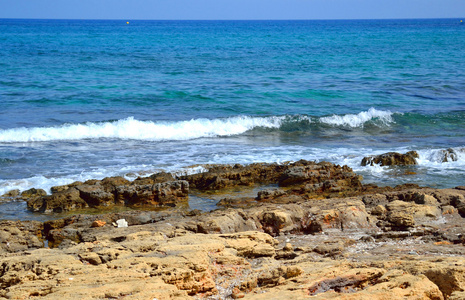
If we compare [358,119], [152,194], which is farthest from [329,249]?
[358,119]

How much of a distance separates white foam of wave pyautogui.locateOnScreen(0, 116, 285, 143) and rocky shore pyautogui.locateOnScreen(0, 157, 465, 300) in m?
6.31

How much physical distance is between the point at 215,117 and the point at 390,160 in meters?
8.94

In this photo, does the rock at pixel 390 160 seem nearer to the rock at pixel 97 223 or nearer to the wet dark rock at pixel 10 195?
the rock at pixel 97 223

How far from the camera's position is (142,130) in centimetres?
1819

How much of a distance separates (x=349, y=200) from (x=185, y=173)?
507 cm

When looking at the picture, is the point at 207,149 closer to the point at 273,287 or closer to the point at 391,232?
the point at 391,232

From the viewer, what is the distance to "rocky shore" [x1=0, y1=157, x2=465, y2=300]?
475cm

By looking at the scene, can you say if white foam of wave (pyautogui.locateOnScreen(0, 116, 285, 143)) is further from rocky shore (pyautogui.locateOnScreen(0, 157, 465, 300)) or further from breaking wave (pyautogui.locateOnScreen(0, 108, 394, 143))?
rocky shore (pyautogui.locateOnScreen(0, 157, 465, 300))

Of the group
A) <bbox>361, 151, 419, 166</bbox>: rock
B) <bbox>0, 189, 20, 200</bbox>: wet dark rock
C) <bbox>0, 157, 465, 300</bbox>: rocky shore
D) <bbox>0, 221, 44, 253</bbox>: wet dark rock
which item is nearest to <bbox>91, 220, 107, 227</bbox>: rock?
<bbox>0, 157, 465, 300</bbox>: rocky shore

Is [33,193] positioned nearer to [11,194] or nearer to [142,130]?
[11,194]

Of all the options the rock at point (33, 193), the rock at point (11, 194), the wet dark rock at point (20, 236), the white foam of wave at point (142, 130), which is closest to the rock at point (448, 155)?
the white foam of wave at point (142, 130)

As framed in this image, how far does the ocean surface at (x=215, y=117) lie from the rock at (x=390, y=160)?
0.88 feet

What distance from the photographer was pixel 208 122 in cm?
1942

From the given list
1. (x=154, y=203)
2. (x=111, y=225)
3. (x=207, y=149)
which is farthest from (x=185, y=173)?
(x=111, y=225)
